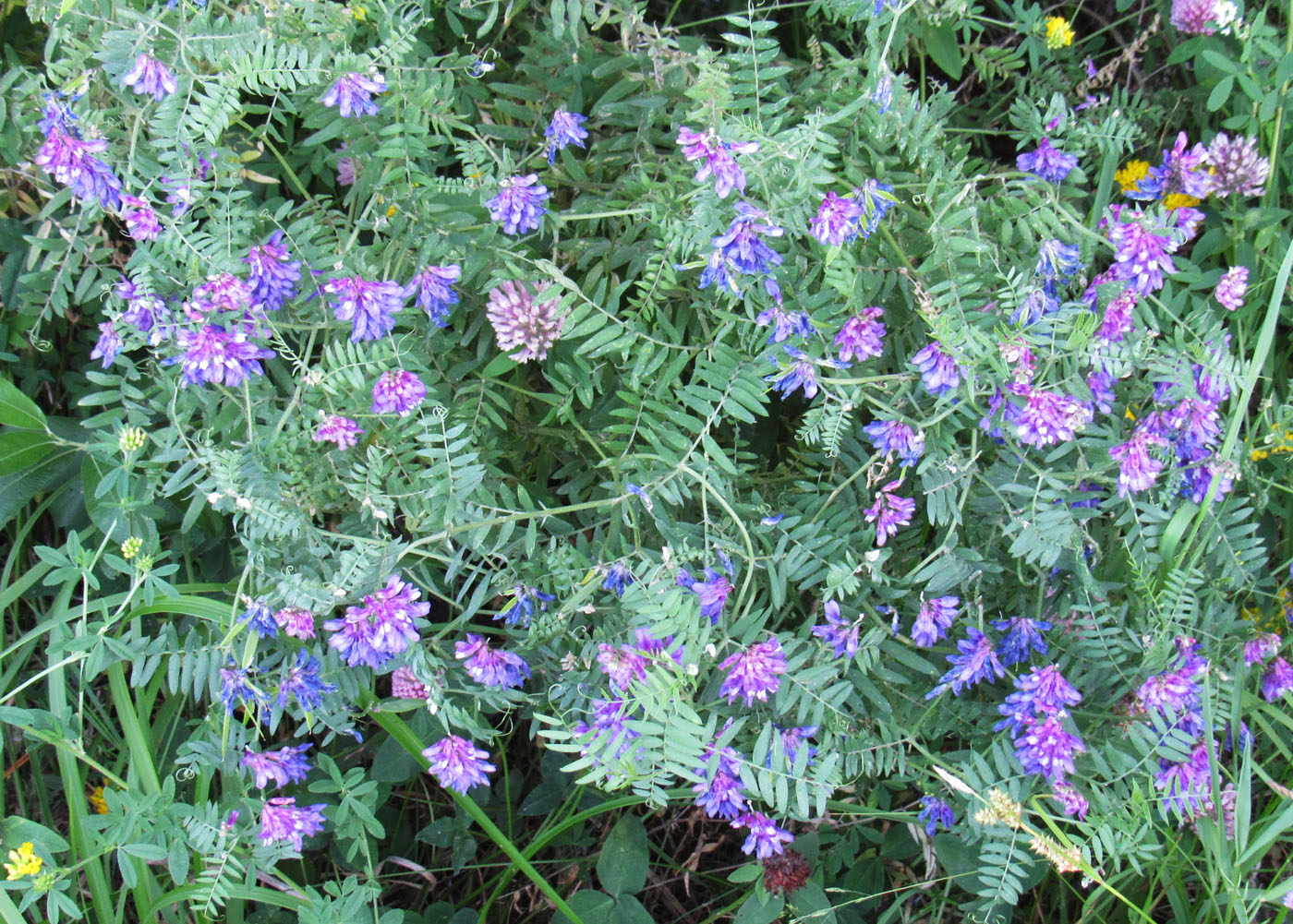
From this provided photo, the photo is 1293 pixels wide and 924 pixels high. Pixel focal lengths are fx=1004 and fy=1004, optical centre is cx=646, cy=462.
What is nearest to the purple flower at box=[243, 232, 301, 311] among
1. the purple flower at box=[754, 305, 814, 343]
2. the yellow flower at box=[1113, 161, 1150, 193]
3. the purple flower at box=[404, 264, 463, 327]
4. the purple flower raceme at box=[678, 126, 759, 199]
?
the purple flower at box=[404, 264, 463, 327]

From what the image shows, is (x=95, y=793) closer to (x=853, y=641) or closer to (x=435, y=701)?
(x=435, y=701)

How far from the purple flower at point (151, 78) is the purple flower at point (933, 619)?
1.71 metres

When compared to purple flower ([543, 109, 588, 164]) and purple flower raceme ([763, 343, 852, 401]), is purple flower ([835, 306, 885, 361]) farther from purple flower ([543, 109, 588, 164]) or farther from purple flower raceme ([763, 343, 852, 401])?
purple flower ([543, 109, 588, 164])

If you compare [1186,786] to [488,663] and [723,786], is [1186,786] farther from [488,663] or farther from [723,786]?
[488,663]

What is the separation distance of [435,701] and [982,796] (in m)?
1.08

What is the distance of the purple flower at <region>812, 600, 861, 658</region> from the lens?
1.88m

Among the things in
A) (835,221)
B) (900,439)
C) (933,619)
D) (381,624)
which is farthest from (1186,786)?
(381,624)

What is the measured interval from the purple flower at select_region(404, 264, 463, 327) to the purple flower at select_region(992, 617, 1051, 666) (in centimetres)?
127

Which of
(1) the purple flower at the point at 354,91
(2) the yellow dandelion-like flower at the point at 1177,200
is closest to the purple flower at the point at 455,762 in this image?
(1) the purple flower at the point at 354,91

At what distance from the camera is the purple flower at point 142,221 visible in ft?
6.16

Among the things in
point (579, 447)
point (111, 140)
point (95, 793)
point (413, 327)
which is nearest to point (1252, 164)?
point (579, 447)

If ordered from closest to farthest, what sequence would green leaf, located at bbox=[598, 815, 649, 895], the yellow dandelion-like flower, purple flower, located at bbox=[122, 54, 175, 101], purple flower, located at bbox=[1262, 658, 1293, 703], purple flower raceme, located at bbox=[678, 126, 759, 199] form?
purple flower raceme, located at bbox=[678, 126, 759, 199]
purple flower, located at bbox=[122, 54, 175, 101]
purple flower, located at bbox=[1262, 658, 1293, 703]
green leaf, located at bbox=[598, 815, 649, 895]
the yellow dandelion-like flower

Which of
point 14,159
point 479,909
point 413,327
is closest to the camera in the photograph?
point 413,327

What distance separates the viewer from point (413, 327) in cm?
213
